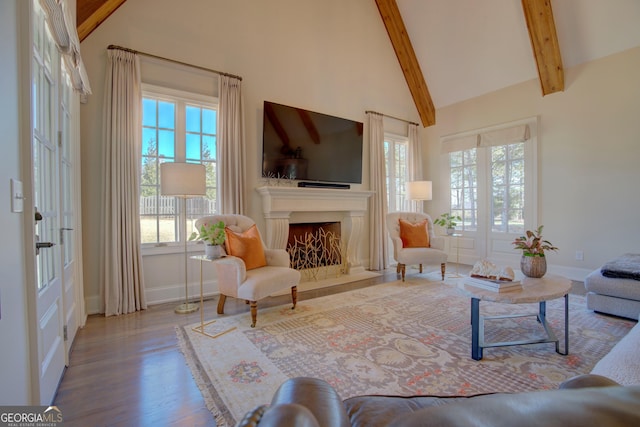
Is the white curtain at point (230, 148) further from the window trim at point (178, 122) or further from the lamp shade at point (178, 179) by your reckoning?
the lamp shade at point (178, 179)

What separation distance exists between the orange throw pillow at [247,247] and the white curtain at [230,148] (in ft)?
2.33

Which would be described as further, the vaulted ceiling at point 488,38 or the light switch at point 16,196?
the vaulted ceiling at point 488,38

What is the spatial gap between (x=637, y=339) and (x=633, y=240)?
3.55 m

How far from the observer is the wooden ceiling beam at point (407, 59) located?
208 inches

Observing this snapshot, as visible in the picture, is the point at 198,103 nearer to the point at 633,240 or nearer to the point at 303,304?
the point at 303,304

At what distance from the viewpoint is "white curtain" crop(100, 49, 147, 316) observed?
9.80 ft

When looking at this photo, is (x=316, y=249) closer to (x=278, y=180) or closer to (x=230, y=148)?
(x=278, y=180)

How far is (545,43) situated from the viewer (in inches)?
165

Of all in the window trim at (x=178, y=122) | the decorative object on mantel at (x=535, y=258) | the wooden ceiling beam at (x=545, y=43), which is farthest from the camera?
the wooden ceiling beam at (x=545, y=43)

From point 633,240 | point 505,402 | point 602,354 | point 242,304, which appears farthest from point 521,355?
point 633,240

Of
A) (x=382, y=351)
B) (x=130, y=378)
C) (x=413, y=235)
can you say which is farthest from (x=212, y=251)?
(x=413, y=235)

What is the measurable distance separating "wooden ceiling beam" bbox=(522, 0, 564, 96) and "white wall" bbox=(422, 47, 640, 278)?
0.16 m

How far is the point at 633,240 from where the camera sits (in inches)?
151

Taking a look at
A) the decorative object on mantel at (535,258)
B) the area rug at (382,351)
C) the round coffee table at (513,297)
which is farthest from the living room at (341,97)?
the round coffee table at (513,297)
